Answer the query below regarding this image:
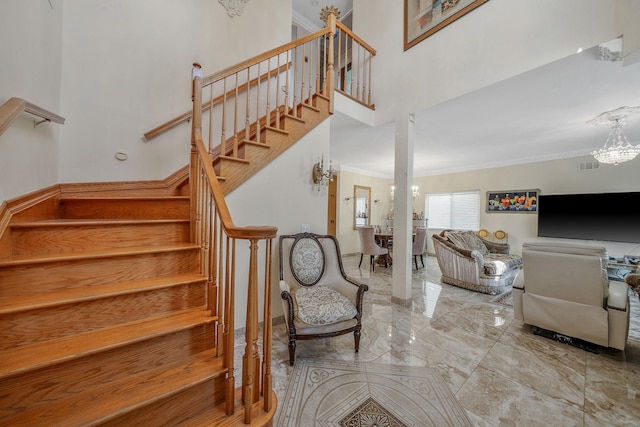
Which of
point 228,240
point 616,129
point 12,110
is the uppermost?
point 616,129

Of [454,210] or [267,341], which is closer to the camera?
[267,341]

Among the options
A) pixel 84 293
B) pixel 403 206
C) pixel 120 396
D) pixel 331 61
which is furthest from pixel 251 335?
pixel 331 61

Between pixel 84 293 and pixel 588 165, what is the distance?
24.8ft

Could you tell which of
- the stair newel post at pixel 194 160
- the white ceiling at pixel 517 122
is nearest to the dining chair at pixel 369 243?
the white ceiling at pixel 517 122

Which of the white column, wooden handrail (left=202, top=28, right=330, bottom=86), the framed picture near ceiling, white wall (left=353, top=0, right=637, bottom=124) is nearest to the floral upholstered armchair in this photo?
the white column

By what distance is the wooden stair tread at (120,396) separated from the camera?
898 mm

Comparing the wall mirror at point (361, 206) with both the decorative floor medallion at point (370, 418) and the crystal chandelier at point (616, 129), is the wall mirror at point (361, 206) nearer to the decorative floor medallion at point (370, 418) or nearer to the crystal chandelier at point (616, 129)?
the crystal chandelier at point (616, 129)

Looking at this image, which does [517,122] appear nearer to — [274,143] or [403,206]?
[403,206]

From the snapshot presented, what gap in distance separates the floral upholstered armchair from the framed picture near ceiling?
2824 millimetres

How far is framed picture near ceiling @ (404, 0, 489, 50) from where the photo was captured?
2.66 meters

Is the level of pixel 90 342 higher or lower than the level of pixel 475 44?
lower

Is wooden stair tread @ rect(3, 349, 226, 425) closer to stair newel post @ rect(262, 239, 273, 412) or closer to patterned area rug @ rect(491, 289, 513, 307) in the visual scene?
stair newel post @ rect(262, 239, 273, 412)

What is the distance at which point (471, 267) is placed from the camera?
3.90 meters

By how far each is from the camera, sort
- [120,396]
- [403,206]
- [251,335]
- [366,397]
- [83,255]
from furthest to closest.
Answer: [403,206] < [366,397] < [83,255] < [251,335] < [120,396]
